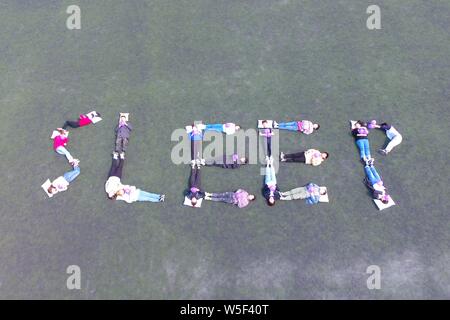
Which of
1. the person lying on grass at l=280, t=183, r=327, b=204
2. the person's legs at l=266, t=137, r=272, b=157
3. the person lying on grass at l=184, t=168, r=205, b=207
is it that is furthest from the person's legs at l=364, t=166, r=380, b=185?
the person lying on grass at l=184, t=168, r=205, b=207

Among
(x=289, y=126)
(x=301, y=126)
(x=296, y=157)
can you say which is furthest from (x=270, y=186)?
(x=301, y=126)

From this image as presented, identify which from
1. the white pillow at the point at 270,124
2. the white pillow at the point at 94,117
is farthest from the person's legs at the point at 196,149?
the white pillow at the point at 94,117

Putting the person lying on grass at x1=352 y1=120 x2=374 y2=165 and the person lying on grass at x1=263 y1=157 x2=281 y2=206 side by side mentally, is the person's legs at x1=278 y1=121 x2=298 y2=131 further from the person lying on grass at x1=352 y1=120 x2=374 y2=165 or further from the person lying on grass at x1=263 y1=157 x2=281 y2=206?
the person lying on grass at x1=352 y1=120 x2=374 y2=165

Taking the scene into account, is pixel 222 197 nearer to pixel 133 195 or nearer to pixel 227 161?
pixel 227 161

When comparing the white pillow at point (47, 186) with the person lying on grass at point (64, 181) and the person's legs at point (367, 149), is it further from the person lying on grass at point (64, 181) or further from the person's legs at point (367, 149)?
the person's legs at point (367, 149)

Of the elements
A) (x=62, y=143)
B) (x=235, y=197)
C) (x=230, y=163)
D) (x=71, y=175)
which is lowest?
(x=235, y=197)
